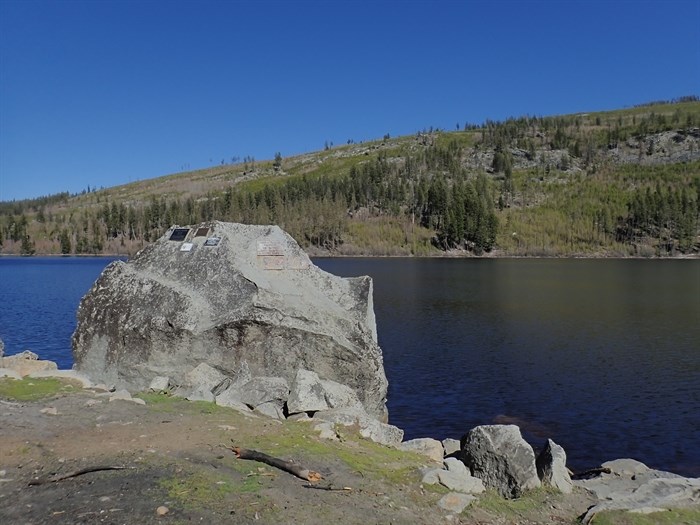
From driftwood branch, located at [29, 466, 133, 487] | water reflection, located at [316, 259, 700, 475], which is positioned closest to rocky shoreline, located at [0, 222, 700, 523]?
driftwood branch, located at [29, 466, 133, 487]

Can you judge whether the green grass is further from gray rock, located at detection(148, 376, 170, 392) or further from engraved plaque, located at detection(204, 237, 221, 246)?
engraved plaque, located at detection(204, 237, 221, 246)

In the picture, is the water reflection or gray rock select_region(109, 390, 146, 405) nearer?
gray rock select_region(109, 390, 146, 405)

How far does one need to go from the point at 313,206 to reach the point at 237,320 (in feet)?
579

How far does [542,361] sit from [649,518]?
2342cm

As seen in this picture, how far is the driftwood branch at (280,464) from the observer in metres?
9.97

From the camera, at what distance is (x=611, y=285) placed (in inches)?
3012

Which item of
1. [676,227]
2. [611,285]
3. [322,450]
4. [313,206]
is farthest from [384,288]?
[676,227]

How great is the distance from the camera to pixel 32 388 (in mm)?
14867

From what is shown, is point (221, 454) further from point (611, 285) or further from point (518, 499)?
point (611, 285)

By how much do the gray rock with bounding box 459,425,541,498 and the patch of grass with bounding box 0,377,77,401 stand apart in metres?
10.5

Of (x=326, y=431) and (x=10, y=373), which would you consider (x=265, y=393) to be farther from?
(x=10, y=373)

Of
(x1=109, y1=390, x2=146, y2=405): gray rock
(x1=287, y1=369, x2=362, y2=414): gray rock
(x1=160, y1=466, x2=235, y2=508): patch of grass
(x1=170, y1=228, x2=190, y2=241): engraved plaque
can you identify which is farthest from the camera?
(x1=170, y1=228, x2=190, y2=241): engraved plaque

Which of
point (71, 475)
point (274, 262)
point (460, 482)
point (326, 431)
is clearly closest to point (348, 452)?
point (326, 431)

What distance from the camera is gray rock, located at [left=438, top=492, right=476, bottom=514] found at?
9.74 meters
